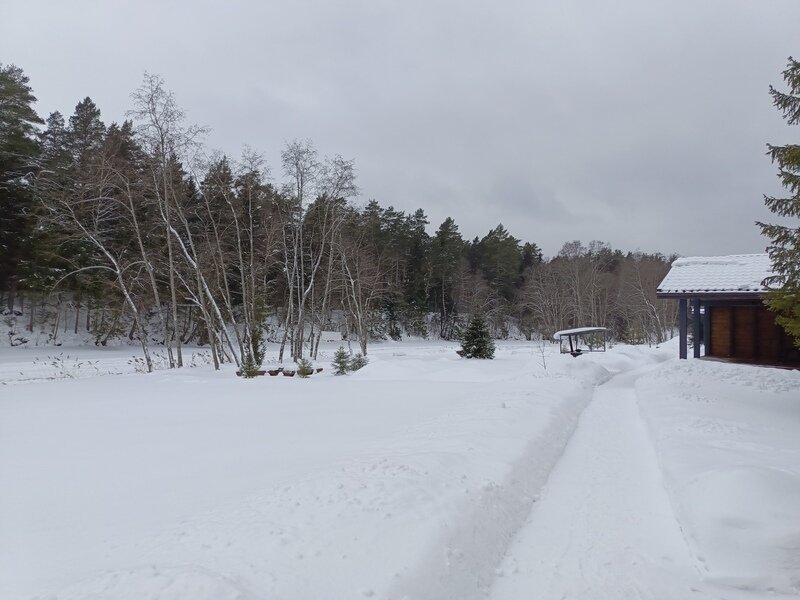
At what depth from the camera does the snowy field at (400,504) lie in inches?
125

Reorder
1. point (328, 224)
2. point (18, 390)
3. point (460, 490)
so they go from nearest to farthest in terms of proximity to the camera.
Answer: point (460, 490) → point (18, 390) → point (328, 224)

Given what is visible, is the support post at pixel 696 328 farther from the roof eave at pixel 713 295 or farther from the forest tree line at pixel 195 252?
the forest tree line at pixel 195 252

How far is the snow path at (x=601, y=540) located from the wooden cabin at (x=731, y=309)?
11.6 metres

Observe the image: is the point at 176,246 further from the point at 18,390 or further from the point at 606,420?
the point at 606,420

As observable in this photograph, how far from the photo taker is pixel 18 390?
12.5 m

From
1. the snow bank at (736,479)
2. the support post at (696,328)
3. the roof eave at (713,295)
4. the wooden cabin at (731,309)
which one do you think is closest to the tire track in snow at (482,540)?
the snow bank at (736,479)

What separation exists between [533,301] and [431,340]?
1208cm

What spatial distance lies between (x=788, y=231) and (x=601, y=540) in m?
8.84

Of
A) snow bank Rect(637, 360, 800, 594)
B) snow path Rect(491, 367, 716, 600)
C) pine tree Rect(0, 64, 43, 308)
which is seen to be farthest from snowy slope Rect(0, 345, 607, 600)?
pine tree Rect(0, 64, 43, 308)

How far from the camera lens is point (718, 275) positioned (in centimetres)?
1684

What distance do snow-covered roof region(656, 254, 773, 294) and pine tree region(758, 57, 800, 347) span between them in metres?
6.21

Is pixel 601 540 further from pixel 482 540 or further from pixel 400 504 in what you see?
pixel 400 504

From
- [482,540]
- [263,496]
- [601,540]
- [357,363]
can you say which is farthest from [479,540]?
[357,363]

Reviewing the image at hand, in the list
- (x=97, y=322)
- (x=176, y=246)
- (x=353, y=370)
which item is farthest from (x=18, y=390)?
(x=97, y=322)
